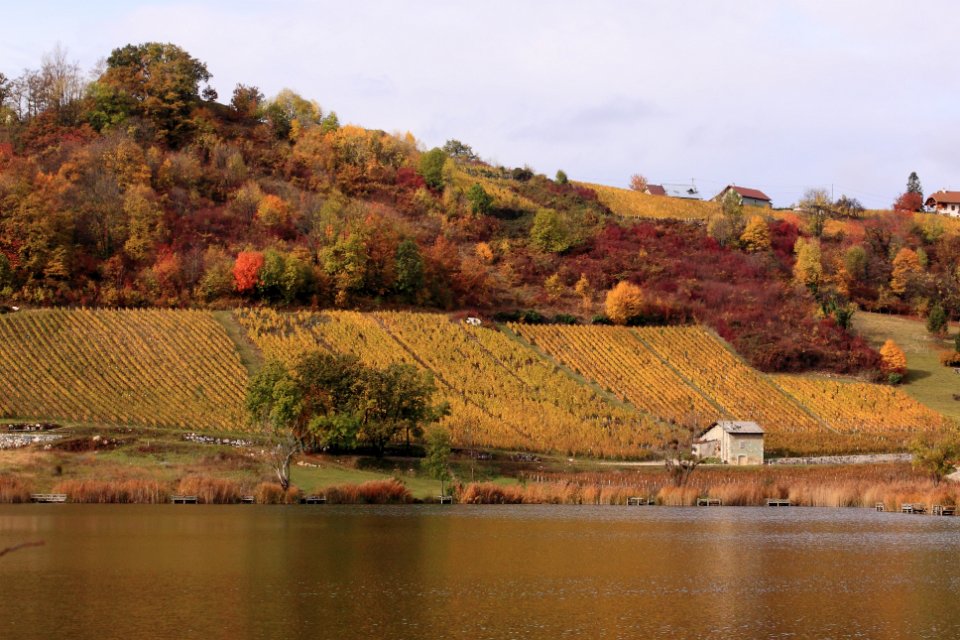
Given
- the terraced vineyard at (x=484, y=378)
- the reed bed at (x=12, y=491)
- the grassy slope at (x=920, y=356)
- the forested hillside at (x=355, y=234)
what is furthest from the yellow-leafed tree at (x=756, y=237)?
the reed bed at (x=12, y=491)

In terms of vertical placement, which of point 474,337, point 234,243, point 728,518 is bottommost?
point 728,518

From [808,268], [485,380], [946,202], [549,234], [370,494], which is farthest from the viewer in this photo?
[946,202]

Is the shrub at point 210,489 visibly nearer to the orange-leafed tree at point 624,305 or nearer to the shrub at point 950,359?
the orange-leafed tree at point 624,305

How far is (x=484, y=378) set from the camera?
262 ft

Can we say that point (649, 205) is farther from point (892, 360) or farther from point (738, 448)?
point (738, 448)

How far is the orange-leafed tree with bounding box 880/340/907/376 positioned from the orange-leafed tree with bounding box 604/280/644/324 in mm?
19188

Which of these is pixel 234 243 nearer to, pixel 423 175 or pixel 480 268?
pixel 480 268

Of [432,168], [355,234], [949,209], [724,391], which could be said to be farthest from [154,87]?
[949,209]

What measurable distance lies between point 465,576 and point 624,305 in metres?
66.2

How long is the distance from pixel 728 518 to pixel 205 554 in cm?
2353

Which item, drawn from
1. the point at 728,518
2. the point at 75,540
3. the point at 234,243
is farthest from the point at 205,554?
the point at 234,243

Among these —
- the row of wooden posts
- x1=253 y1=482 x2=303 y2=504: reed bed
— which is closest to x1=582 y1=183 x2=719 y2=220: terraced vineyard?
the row of wooden posts

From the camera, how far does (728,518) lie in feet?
162

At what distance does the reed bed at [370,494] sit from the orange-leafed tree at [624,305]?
45.0 m
